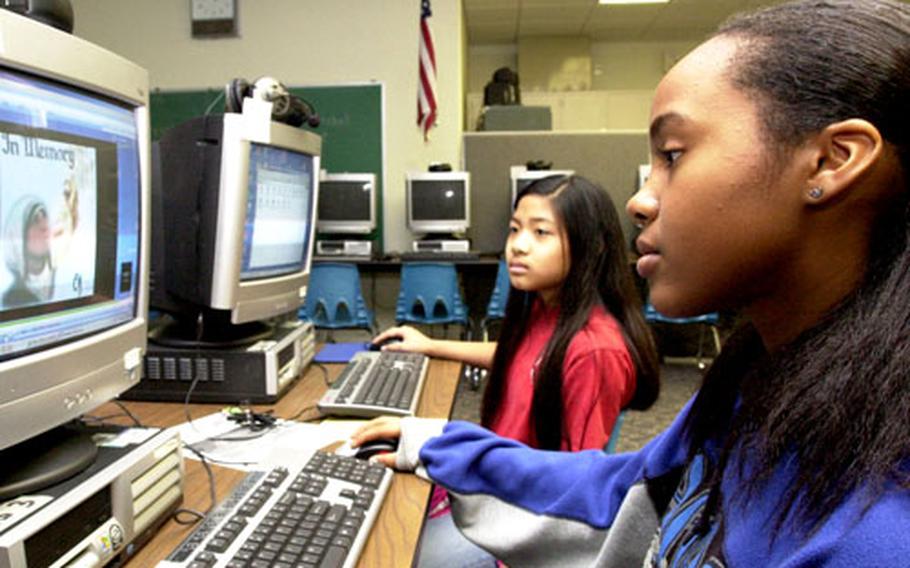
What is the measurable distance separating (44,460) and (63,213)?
0.85 ft

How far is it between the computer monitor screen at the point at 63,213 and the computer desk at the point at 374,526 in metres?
0.25

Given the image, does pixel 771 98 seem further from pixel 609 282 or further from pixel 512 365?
pixel 512 365

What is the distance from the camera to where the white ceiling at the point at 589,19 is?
581 centimetres

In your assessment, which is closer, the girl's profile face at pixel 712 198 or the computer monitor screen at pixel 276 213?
the girl's profile face at pixel 712 198

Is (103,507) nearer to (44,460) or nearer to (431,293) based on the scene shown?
(44,460)

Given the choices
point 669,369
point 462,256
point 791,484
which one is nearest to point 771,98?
point 791,484

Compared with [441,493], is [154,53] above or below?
above

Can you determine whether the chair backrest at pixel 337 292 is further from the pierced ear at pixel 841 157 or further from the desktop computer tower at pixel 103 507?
the pierced ear at pixel 841 157

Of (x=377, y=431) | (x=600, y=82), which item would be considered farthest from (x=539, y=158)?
(x=377, y=431)

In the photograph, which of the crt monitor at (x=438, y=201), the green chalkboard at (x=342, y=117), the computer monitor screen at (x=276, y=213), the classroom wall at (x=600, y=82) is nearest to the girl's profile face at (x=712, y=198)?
the computer monitor screen at (x=276, y=213)

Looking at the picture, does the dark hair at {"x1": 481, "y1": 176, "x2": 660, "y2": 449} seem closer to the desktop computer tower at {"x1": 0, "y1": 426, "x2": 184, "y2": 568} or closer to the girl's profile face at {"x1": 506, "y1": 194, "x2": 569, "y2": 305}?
the girl's profile face at {"x1": 506, "y1": 194, "x2": 569, "y2": 305}

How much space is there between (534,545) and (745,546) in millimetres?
404

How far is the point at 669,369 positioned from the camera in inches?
Result: 167

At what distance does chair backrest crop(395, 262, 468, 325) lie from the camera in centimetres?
377
